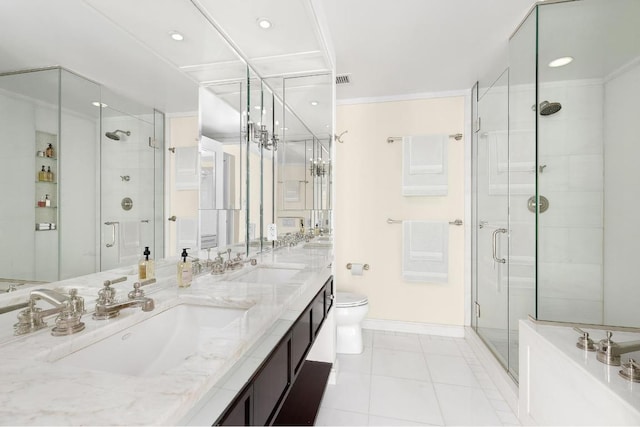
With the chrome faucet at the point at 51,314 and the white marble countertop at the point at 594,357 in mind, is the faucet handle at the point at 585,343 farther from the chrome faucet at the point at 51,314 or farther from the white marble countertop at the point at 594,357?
the chrome faucet at the point at 51,314

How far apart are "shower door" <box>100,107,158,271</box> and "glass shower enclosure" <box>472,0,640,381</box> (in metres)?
2.02

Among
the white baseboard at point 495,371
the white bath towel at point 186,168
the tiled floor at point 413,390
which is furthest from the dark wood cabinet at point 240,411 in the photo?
the white baseboard at point 495,371

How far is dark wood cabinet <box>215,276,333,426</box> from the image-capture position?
725 mm

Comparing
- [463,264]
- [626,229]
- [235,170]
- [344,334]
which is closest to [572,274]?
[626,229]

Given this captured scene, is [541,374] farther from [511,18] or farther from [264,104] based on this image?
[264,104]

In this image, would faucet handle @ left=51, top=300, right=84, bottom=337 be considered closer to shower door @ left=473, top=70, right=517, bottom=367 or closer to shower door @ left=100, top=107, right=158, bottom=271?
shower door @ left=100, top=107, right=158, bottom=271

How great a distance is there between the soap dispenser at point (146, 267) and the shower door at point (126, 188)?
0.02 m

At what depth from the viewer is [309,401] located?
166 centimetres

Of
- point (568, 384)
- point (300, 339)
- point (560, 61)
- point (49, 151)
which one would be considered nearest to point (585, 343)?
point (568, 384)

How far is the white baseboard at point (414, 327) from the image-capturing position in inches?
111

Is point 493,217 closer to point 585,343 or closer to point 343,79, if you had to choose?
point 585,343

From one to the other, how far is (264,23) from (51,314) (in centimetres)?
162

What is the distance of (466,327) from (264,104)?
271cm

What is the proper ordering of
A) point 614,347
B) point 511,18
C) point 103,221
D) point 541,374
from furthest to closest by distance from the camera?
point 511,18, point 541,374, point 614,347, point 103,221
